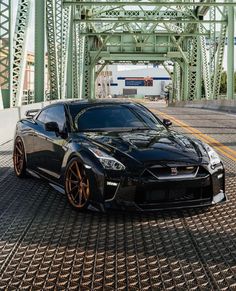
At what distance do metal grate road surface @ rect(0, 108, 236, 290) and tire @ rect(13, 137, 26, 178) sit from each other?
1402 millimetres

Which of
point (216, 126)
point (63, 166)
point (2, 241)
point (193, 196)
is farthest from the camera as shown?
point (216, 126)

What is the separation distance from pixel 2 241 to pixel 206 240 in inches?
75.5

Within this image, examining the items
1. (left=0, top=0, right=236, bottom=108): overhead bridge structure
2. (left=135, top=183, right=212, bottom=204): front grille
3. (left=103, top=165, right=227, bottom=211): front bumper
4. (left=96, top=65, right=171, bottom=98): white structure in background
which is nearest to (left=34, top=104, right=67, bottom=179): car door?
(left=103, top=165, right=227, bottom=211): front bumper

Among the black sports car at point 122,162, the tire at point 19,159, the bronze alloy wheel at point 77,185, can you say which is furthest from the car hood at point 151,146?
the tire at point 19,159

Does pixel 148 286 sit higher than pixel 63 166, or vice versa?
pixel 63 166

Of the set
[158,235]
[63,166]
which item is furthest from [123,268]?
[63,166]

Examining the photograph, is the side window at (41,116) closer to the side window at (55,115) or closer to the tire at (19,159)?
the side window at (55,115)

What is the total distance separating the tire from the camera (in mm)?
7035

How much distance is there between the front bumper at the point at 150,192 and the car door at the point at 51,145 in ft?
4.03

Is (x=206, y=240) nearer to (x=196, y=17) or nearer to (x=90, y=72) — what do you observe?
(x=196, y=17)

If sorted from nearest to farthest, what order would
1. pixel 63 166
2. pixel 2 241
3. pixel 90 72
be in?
1. pixel 2 241
2. pixel 63 166
3. pixel 90 72

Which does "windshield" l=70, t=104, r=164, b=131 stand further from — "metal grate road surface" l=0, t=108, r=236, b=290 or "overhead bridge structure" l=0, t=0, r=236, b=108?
"overhead bridge structure" l=0, t=0, r=236, b=108

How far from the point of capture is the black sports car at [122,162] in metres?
4.65

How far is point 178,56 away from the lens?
5028 centimetres
